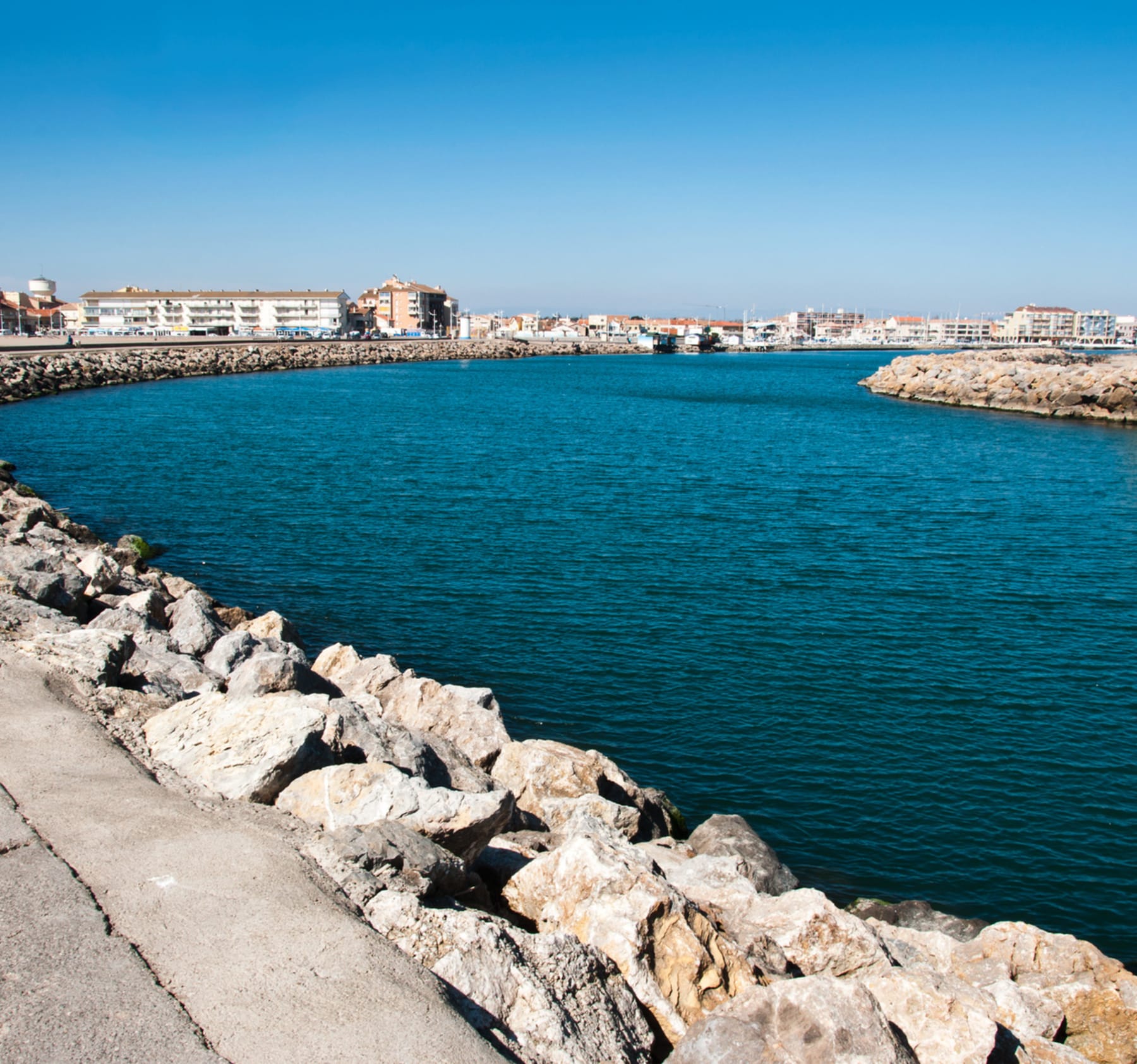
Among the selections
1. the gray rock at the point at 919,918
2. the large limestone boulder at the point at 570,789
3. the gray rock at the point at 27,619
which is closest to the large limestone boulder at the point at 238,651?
the gray rock at the point at 27,619

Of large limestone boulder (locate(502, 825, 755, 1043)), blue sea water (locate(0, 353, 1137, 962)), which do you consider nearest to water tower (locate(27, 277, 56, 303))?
blue sea water (locate(0, 353, 1137, 962))

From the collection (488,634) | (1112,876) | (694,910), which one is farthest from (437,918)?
(488,634)

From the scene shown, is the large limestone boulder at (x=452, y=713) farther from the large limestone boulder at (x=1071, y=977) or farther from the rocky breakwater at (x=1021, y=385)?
the rocky breakwater at (x=1021, y=385)

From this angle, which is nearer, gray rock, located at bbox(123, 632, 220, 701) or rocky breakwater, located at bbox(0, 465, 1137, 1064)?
rocky breakwater, located at bbox(0, 465, 1137, 1064)

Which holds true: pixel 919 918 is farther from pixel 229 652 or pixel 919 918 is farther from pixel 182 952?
pixel 229 652

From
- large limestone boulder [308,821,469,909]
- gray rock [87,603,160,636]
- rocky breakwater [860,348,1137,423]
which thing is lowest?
large limestone boulder [308,821,469,909]

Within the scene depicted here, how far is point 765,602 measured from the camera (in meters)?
22.6

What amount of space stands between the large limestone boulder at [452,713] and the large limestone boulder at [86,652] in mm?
3507

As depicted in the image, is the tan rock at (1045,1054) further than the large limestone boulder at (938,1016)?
Yes

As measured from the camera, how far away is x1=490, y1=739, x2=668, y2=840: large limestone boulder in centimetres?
1107

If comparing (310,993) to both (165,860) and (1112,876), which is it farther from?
(1112,876)

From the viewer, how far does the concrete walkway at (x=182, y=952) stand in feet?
17.8

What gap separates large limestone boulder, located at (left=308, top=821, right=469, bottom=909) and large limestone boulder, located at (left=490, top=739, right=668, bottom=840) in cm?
320

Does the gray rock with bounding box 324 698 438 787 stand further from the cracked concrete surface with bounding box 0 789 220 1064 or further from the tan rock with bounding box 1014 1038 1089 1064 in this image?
the tan rock with bounding box 1014 1038 1089 1064
